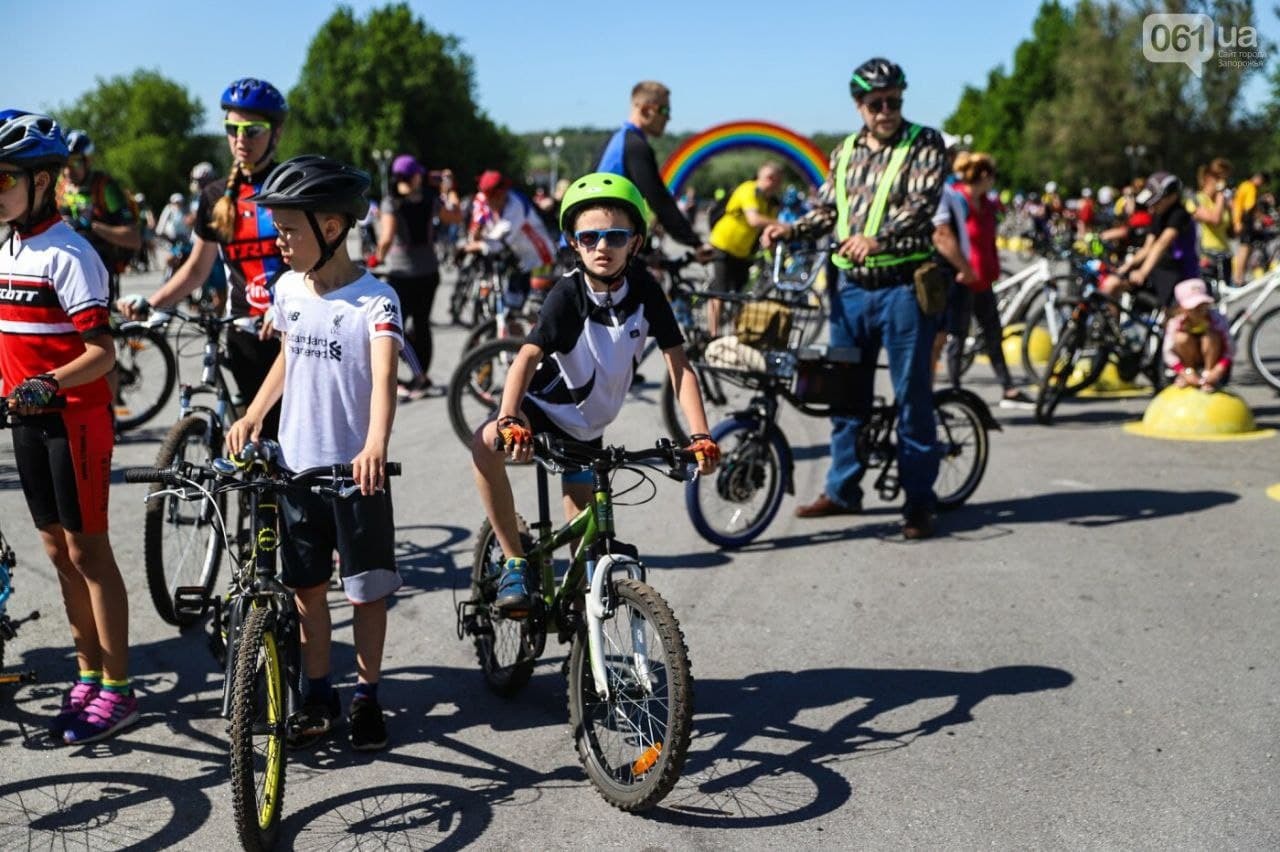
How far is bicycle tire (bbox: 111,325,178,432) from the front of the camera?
10156 mm

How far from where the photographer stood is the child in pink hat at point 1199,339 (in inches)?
389

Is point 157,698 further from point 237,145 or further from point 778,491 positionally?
point 778,491

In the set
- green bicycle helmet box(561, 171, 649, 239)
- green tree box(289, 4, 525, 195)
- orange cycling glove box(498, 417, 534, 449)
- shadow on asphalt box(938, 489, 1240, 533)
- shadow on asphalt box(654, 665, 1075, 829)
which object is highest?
green tree box(289, 4, 525, 195)

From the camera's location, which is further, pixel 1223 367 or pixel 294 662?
pixel 1223 367

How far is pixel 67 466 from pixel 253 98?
184 centimetres

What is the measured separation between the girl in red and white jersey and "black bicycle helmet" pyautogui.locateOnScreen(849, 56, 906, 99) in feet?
12.8

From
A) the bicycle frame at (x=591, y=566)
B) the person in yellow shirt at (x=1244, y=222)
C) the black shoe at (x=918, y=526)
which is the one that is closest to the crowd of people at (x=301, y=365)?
the bicycle frame at (x=591, y=566)

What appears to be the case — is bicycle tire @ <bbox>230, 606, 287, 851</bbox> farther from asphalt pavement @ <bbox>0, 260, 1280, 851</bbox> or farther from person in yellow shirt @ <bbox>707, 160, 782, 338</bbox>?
person in yellow shirt @ <bbox>707, 160, 782, 338</bbox>

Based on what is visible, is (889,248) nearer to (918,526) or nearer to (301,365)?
(918,526)

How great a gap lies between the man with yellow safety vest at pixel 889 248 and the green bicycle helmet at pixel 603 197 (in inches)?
102

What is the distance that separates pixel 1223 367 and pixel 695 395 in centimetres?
704

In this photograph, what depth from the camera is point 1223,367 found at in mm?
9938

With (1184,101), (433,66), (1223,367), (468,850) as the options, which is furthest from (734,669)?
(433,66)

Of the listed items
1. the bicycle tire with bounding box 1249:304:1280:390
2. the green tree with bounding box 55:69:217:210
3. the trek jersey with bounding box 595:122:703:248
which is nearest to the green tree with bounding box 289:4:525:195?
the green tree with bounding box 55:69:217:210
